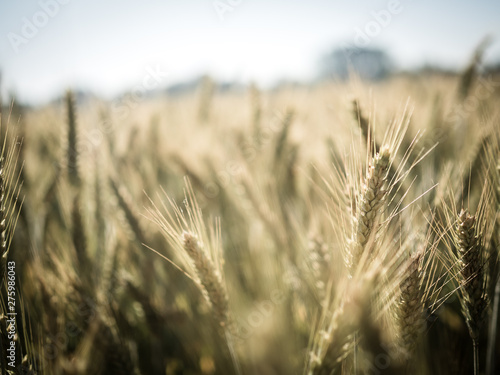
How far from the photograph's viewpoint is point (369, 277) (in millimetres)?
597

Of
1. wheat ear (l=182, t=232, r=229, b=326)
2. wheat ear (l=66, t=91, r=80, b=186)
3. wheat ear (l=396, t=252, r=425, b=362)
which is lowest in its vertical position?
wheat ear (l=396, t=252, r=425, b=362)

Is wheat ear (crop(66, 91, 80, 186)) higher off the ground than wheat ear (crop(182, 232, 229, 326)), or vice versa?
wheat ear (crop(66, 91, 80, 186))

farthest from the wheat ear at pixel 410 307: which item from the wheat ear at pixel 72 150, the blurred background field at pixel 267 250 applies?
the wheat ear at pixel 72 150

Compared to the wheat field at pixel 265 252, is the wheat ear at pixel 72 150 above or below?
above

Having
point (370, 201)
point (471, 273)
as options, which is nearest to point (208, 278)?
point (370, 201)

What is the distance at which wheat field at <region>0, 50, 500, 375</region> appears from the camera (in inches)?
31.5

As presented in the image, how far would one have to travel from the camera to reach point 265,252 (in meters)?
1.62

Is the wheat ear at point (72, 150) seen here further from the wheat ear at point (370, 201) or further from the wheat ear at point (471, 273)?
the wheat ear at point (471, 273)

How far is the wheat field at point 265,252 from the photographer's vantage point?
801 mm

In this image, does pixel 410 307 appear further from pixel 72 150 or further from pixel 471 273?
pixel 72 150

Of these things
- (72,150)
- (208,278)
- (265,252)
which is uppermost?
(72,150)

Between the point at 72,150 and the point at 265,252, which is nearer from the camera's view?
the point at 265,252

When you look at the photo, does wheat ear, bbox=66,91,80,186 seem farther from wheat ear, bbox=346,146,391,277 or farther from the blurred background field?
wheat ear, bbox=346,146,391,277

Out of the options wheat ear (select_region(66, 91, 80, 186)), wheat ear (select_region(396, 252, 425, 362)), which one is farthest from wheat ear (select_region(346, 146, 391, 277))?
wheat ear (select_region(66, 91, 80, 186))
